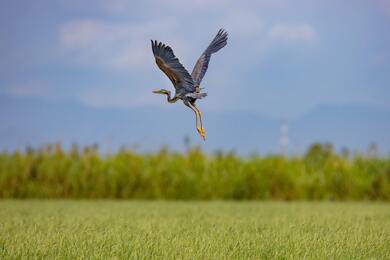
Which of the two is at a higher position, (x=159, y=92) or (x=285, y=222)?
(x=159, y=92)

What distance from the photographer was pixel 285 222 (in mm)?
8766

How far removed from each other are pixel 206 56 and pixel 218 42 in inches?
9.4

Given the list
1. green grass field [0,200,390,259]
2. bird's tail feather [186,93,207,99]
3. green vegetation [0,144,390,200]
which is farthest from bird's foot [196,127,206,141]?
green vegetation [0,144,390,200]

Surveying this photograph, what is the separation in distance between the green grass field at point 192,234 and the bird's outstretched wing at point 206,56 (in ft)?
4.83

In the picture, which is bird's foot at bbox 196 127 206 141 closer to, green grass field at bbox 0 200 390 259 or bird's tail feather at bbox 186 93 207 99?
bird's tail feather at bbox 186 93 207 99

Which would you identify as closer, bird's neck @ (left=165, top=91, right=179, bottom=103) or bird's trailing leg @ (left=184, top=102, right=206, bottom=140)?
bird's trailing leg @ (left=184, top=102, right=206, bottom=140)

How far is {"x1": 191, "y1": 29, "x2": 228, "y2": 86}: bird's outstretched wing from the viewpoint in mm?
5758

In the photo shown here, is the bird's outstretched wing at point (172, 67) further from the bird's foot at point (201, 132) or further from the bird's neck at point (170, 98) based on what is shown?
the bird's foot at point (201, 132)

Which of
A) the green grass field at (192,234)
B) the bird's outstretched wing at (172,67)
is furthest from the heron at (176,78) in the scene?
the green grass field at (192,234)

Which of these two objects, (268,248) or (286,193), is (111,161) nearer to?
(286,193)

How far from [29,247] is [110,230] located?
1.53 meters

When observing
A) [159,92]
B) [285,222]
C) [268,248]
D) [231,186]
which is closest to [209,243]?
[268,248]

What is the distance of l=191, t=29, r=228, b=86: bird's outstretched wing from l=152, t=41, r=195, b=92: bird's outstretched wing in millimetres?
158

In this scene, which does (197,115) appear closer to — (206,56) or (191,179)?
(206,56)
